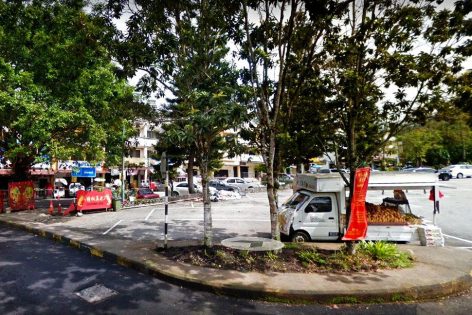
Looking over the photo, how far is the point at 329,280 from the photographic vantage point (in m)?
6.54

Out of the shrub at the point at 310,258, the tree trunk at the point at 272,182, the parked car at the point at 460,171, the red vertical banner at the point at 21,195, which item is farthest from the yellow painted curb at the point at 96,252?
the parked car at the point at 460,171

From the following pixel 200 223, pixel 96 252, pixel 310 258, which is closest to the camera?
pixel 310 258

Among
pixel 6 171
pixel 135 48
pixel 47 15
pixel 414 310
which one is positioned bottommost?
pixel 414 310

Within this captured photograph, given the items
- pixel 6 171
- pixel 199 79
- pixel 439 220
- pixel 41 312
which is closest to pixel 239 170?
pixel 6 171

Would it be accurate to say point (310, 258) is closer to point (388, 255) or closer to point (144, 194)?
point (388, 255)

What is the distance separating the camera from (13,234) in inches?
488

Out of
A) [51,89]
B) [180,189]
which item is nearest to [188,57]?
[51,89]

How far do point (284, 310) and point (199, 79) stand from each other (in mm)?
6459

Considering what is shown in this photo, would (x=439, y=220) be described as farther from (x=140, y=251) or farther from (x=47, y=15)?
(x=47, y=15)

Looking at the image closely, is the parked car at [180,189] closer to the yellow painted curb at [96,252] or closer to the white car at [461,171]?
the yellow painted curb at [96,252]

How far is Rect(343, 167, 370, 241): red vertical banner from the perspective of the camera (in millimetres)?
7625

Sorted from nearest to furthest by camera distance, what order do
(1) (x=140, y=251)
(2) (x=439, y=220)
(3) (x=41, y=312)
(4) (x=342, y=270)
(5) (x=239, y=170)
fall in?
(3) (x=41, y=312) → (4) (x=342, y=270) → (1) (x=140, y=251) → (2) (x=439, y=220) → (5) (x=239, y=170)

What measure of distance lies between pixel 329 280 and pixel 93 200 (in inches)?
611

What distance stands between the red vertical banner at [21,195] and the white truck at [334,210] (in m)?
16.2
